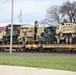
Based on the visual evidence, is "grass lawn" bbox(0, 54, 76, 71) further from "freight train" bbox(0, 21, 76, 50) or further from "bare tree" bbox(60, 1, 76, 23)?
"bare tree" bbox(60, 1, 76, 23)

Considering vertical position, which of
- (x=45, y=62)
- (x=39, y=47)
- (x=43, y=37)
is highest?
(x=43, y=37)

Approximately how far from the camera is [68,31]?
148ft

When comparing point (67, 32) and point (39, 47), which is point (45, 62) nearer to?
point (67, 32)

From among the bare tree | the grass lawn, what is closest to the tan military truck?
the grass lawn

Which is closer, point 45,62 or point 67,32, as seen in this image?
point 45,62

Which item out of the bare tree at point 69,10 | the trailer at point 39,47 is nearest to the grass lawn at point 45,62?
the trailer at point 39,47

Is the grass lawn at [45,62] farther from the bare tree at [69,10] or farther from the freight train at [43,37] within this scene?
the bare tree at [69,10]

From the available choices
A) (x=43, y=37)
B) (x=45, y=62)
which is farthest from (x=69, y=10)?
(x=45, y=62)

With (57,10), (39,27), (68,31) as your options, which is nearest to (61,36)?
(68,31)

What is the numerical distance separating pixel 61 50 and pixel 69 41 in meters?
1.71

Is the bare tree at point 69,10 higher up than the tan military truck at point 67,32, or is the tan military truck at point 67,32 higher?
the bare tree at point 69,10

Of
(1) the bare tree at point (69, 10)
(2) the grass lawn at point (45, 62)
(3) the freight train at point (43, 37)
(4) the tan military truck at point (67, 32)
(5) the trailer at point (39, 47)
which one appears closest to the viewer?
(2) the grass lawn at point (45, 62)

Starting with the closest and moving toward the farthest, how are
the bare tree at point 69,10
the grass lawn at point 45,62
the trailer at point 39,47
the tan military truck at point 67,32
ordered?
the grass lawn at point 45,62
the trailer at point 39,47
the tan military truck at point 67,32
the bare tree at point 69,10

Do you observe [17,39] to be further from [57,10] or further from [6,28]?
[57,10]
